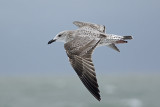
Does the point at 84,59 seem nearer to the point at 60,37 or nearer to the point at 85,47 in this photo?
the point at 85,47

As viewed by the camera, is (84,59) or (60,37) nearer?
(84,59)

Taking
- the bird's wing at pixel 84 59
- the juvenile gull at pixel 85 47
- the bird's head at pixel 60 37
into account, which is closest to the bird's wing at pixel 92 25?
the juvenile gull at pixel 85 47

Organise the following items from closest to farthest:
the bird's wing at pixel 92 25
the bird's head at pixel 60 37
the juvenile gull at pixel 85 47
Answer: the juvenile gull at pixel 85 47 → the bird's head at pixel 60 37 → the bird's wing at pixel 92 25

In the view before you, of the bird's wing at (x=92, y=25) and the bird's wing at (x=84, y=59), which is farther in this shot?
the bird's wing at (x=92, y=25)

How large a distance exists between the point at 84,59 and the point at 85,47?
1.80 ft

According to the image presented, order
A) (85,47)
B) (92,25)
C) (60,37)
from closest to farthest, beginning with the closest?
(85,47) < (60,37) < (92,25)

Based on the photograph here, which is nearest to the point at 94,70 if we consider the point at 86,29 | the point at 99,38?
the point at 99,38

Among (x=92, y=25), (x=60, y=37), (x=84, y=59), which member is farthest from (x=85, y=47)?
(x=92, y=25)

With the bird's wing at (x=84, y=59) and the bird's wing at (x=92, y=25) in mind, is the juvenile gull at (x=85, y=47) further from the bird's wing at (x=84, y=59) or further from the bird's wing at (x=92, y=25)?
the bird's wing at (x=92, y=25)

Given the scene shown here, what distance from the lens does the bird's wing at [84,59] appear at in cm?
799

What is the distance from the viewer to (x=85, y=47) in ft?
30.2

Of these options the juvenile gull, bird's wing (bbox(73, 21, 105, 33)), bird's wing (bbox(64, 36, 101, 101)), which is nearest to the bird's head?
the juvenile gull

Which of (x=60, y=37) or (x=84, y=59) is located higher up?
(x=84, y=59)

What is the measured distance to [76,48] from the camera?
366 inches
